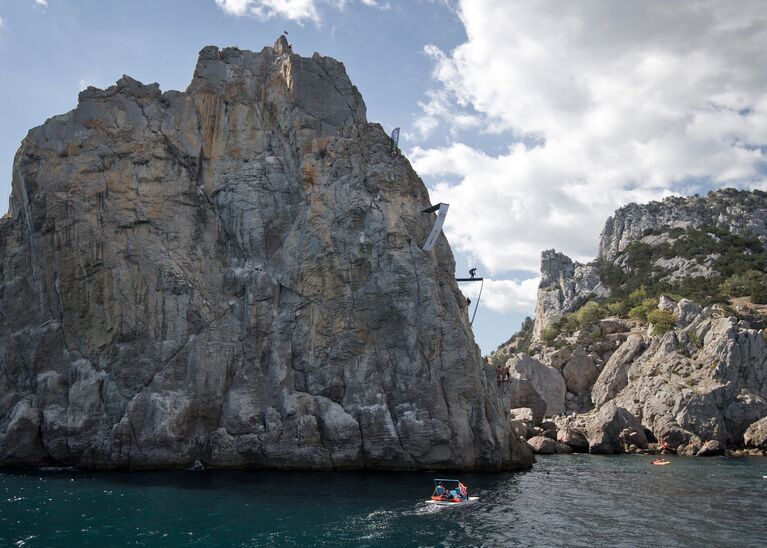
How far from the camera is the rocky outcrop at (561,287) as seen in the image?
436 feet

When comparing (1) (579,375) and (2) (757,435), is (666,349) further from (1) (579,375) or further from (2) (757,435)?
(2) (757,435)

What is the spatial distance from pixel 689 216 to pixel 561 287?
30516 millimetres

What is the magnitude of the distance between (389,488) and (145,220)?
28032mm

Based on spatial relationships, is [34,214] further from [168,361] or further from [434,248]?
[434,248]

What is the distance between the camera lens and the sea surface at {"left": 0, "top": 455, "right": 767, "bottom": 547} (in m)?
26.1

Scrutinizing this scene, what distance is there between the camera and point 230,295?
49062 millimetres

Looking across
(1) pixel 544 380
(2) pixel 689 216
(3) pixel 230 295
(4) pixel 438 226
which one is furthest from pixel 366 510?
(2) pixel 689 216

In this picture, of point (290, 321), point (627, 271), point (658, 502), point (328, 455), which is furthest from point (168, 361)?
point (627, 271)

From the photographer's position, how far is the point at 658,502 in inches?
1371

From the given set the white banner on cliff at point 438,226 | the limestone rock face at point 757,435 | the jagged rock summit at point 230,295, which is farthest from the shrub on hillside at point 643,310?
the white banner on cliff at point 438,226

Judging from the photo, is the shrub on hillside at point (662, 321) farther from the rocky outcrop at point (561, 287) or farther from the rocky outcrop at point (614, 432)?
the rocky outcrop at point (561, 287)

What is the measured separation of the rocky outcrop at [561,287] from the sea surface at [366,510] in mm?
88051

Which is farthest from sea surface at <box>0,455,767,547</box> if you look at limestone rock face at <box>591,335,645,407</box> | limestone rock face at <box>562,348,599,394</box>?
limestone rock face at <box>562,348,599,394</box>

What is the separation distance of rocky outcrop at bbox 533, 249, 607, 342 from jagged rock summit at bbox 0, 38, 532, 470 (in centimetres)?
8291
